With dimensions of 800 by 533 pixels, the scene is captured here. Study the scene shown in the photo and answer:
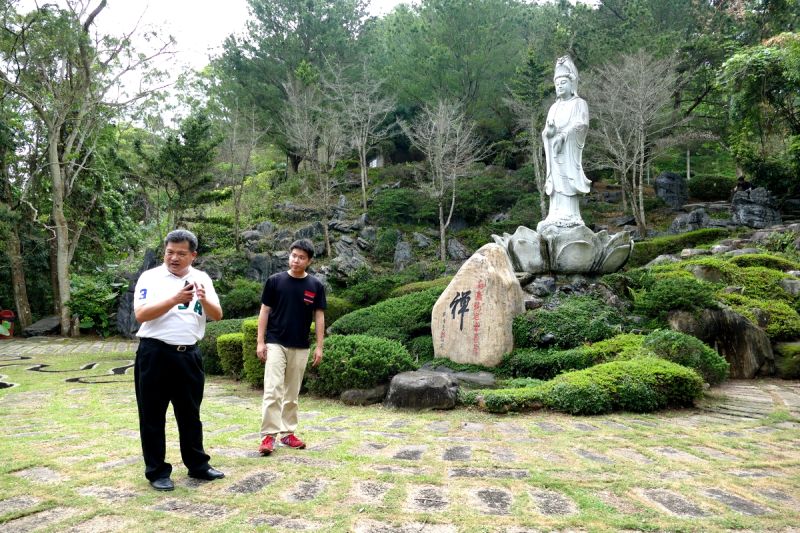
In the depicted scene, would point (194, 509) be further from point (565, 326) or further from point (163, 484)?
point (565, 326)

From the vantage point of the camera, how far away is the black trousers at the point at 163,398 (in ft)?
9.50

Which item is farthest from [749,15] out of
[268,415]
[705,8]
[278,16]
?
[268,415]

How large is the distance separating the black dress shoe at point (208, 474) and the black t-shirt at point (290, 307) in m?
1.00

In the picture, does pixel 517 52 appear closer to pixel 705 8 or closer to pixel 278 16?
pixel 705 8

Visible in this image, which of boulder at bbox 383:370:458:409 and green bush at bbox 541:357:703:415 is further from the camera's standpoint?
boulder at bbox 383:370:458:409

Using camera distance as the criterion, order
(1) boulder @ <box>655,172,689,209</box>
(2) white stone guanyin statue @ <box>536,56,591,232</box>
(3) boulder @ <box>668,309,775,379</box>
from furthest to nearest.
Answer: (1) boulder @ <box>655,172,689,209</box> → (2) white stone guanyin statue @ <box>536,56,591,232</box> → (3) boulder @ <box>668,309,775,379</box>

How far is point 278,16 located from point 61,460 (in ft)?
81.4

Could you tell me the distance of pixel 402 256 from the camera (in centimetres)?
1866

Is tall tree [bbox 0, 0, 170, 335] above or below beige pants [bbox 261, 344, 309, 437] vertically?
above

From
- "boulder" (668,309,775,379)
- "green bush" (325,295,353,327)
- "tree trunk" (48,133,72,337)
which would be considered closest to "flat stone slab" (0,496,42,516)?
"boulder" (668,309,775,379)

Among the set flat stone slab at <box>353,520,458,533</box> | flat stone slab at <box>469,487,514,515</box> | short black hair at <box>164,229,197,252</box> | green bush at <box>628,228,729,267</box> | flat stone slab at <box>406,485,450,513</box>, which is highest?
green bush at <box>628,228,729,267</box>

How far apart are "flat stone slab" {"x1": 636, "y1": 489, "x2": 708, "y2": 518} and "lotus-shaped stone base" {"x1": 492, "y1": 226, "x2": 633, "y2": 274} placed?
262 inches

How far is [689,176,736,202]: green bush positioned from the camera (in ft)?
74.7

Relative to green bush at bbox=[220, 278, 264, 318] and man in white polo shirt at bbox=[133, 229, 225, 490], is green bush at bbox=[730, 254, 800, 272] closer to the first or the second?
man in white polo shirt at bbox=[133, 229, 225, 490]
